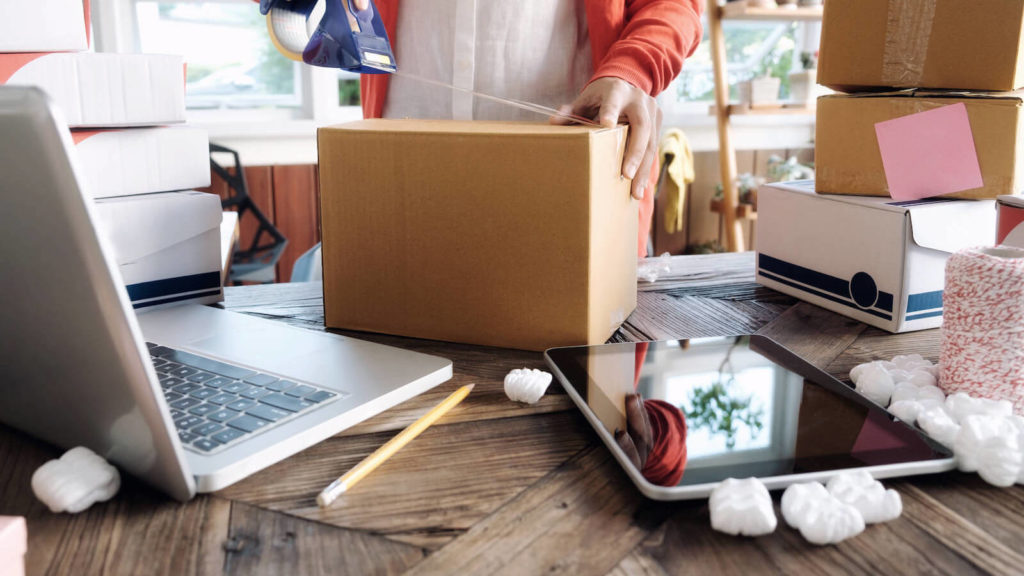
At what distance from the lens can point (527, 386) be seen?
65 centimetres

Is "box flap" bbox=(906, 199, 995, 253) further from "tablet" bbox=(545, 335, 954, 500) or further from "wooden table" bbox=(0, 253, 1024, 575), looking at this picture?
"wooden table" bbox=(0, 253, 1024, 575)

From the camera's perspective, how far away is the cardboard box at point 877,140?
877 millimetres

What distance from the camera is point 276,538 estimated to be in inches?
17.7

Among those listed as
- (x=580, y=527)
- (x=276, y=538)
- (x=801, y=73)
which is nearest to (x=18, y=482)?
(x=276, y=538)

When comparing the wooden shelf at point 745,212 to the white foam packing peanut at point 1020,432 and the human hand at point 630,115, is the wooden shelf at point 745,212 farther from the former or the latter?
the white foam packing peanut at point 1020,432

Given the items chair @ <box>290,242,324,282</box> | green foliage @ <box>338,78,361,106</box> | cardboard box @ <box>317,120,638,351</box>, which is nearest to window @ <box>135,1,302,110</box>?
green foliage @ <box>338,78,361,106</box>

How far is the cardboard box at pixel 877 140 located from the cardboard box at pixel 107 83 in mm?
771

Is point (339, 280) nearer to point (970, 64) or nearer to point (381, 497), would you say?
point (381, 497)

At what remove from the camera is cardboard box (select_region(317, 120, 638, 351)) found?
76 centimetres

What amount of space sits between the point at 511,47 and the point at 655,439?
847mm

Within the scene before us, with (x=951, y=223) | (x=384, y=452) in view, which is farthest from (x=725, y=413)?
(x=951, y=223)

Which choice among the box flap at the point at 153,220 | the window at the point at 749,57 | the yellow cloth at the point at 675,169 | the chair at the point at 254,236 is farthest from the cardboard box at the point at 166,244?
the window at the point at 749,57

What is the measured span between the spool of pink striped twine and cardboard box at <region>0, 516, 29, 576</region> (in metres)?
0.64

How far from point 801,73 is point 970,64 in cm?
235
